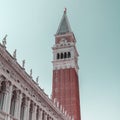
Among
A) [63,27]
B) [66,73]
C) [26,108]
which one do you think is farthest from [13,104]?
[63,27]

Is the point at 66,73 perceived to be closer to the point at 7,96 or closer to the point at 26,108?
the point at 26,108

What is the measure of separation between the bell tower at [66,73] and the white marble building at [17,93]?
82.6ft

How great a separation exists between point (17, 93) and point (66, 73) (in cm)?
3576

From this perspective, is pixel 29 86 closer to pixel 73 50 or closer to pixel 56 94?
pixel 56 94

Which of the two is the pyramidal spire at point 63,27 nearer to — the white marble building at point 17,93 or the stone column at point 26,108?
the white marble building at point 17,93

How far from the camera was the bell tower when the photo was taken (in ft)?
182

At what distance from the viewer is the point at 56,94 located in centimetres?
5731

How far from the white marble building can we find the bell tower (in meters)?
25.2

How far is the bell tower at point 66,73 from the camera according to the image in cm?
5547

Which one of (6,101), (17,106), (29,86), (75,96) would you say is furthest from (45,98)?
(75,96)

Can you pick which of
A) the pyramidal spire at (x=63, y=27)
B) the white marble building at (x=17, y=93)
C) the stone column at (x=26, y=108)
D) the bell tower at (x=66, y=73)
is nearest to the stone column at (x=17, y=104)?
the white marble building at (x=17, y=93)

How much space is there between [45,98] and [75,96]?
26.0 metres

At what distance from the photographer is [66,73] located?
59.2m

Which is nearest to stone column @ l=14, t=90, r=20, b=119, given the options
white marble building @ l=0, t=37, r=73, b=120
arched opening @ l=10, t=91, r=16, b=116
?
white marble building @ l=0, t=37, r=73, b=120
